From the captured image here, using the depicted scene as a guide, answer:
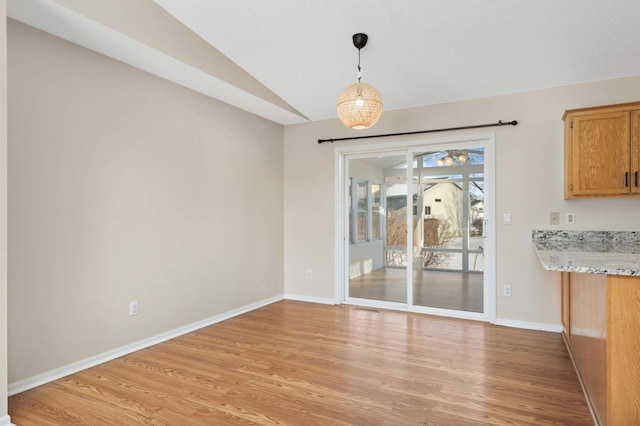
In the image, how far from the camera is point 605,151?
341 centimetres

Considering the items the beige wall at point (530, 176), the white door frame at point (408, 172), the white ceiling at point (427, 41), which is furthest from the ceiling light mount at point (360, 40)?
the white door frame at point (408, 172)

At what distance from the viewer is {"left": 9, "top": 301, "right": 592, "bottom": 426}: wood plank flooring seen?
7.76ft

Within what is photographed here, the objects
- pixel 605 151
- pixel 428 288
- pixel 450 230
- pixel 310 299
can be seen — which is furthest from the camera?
pixel 310 299

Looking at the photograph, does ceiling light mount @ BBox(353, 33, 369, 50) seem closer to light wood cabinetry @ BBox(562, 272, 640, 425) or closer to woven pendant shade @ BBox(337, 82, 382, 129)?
woven pendant shade @ BBox(337, 82, 382, 129)

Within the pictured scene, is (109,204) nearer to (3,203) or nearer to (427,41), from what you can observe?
(3,203)

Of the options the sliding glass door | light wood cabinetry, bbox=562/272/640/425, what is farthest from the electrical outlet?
light wood cabinetry, bbox=562/272/640/425

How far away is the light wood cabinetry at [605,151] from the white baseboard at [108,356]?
3932mm

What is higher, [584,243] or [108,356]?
[584,243]

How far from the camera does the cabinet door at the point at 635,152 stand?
330 centimetres

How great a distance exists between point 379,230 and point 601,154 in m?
2.55

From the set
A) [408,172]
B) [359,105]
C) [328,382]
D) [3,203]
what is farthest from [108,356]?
[408,172]

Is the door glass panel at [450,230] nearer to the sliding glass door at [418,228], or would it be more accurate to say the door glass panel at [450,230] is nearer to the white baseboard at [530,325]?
the sliding glass door at [418,228]

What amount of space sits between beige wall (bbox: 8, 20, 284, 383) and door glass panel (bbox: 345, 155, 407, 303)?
156cm

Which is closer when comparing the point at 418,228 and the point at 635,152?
the point at 635,152
